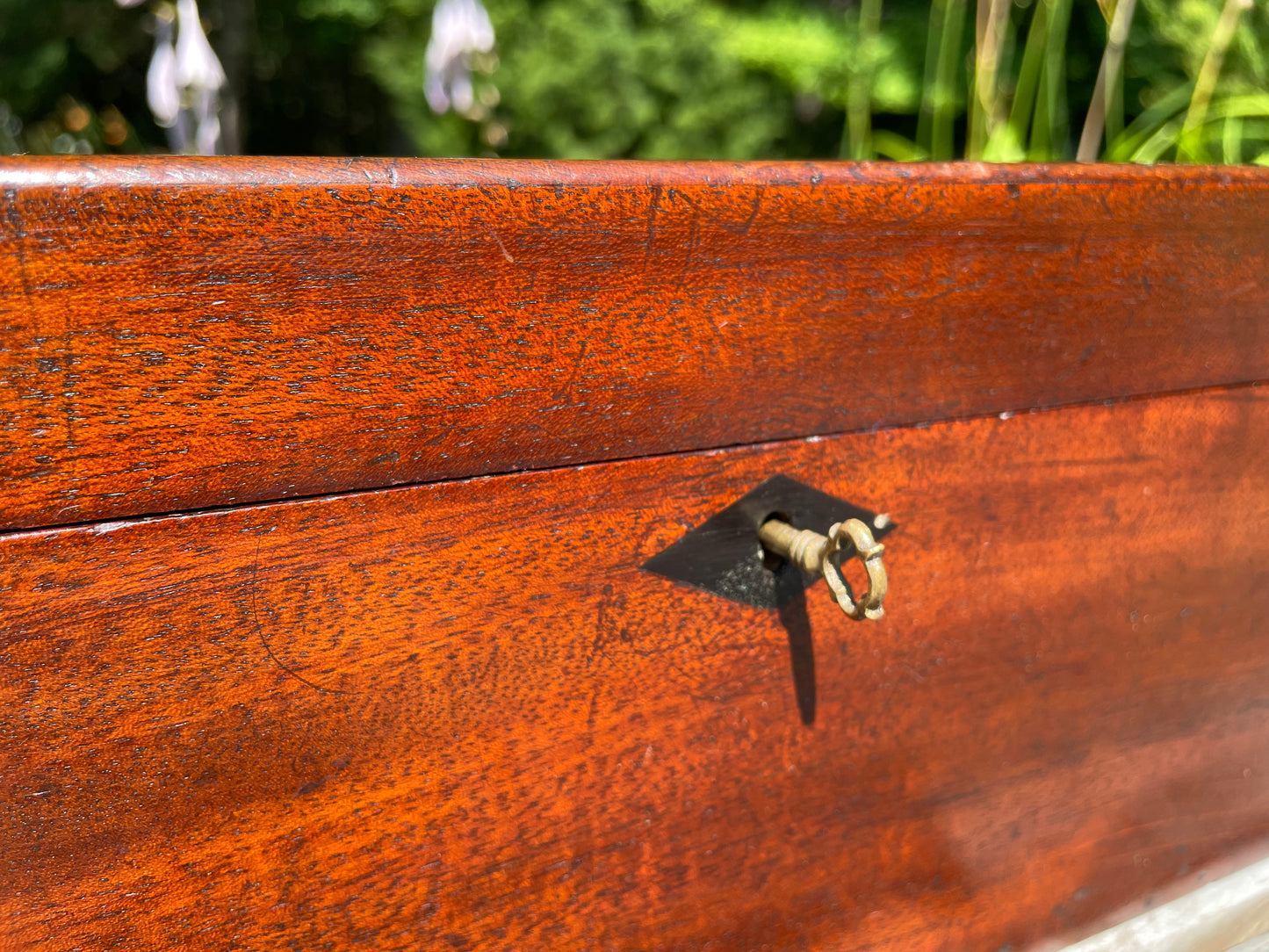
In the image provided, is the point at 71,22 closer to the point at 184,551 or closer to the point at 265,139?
the point at 265,139

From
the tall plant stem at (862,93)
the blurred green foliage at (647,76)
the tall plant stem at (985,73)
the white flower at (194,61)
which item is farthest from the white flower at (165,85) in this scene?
the tall plant stem at (985,73)

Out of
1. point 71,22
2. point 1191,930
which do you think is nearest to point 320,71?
point 71,22

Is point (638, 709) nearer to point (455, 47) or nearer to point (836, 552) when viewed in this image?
point (836, 552)

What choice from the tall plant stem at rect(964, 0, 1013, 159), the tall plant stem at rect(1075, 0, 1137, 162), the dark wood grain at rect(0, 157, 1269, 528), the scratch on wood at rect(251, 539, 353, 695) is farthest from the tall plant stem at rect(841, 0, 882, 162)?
the scratch on wood at rect(251, 539, 353, 695)

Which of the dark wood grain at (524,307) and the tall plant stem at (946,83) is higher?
the tall plant stem at (946,83)

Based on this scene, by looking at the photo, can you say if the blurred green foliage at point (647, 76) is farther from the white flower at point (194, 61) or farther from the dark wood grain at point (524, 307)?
the dark wood grain at point (524, 307)
